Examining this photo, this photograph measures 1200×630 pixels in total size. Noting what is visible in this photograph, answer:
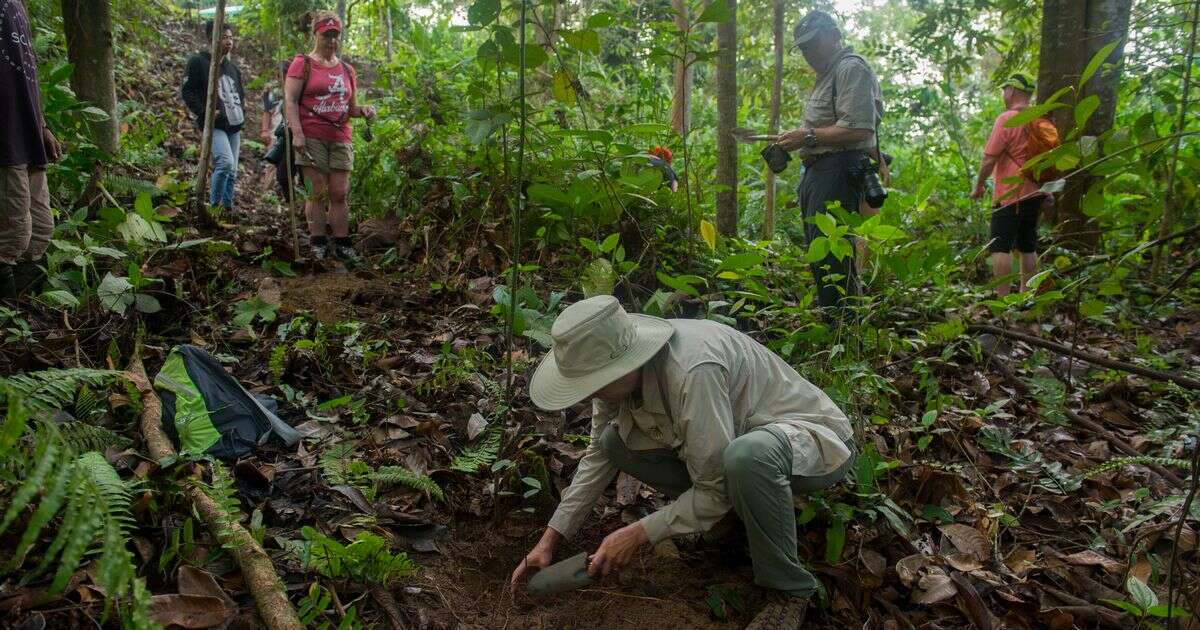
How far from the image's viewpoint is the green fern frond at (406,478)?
2.77 metres

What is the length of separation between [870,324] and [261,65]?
13.6m

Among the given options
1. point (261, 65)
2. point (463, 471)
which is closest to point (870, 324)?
point (463, 471)

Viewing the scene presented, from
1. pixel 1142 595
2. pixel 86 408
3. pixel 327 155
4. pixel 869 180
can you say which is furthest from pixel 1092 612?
pixel 327 155

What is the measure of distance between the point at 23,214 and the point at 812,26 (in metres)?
4.13

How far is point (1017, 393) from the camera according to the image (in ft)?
13.5

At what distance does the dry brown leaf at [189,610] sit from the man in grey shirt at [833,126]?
328 centimetres

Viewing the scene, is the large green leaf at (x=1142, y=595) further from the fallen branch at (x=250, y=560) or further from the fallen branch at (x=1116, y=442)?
the fallen branch at (x=250, y=560)

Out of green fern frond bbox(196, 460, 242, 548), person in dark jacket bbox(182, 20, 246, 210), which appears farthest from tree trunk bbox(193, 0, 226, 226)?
green fern frond bbox(196, 460, 242, 548)

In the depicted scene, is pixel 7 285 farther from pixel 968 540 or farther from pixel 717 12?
pixel 968 540

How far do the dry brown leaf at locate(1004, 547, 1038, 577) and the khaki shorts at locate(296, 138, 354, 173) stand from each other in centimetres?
477

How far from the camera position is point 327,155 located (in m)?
5.54

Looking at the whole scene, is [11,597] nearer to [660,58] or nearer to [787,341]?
[787,341]

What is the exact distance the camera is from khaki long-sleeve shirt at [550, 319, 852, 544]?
2.40 meters

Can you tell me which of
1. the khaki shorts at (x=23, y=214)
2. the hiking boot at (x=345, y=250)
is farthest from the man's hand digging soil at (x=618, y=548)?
the hiking boot at (x=345, y=250)
